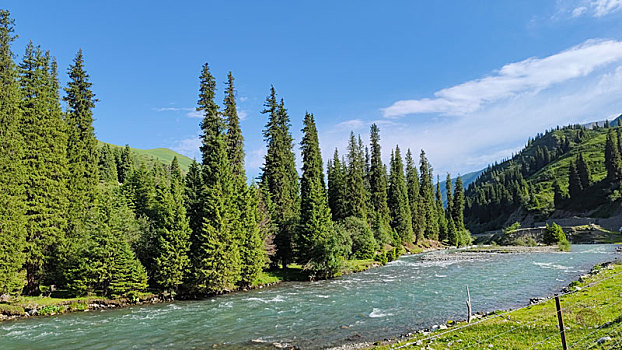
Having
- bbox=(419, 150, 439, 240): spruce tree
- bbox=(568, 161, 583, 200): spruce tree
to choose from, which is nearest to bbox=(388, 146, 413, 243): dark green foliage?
bbox=(419, 150, 439, 240): spruce tree

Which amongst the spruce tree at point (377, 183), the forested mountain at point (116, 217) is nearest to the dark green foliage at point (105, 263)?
the forested mountain at point (116, 217)

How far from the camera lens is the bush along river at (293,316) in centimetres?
2191

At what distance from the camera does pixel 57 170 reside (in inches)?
1574

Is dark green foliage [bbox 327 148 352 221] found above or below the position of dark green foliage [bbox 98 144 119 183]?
below

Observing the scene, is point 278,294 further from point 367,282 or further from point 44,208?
point 44,208

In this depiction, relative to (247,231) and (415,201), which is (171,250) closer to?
(247,231)

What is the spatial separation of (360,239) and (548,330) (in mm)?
47891

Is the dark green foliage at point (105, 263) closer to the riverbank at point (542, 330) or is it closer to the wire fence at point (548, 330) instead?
the riverbank at point (542, 330)

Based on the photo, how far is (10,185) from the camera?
33.8m

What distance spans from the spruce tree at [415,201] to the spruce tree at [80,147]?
79.9 metres

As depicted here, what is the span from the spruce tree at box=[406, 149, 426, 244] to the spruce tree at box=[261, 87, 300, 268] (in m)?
42.8

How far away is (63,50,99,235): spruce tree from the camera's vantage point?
42.0 m

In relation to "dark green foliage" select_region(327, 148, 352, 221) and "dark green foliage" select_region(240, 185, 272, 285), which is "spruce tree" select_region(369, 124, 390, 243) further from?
"dark green foliage" select_region(240, 185, 272, 285)

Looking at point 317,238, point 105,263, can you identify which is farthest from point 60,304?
point 317,238
